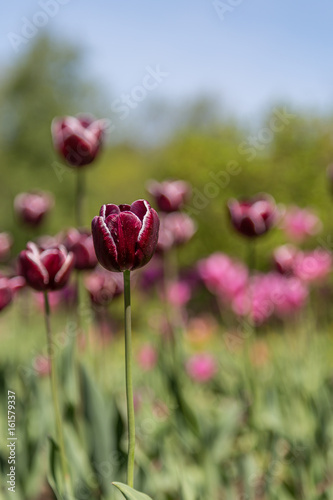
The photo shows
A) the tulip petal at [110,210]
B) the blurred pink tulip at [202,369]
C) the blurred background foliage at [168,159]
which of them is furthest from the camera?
the blurred background foliage at [168,159]

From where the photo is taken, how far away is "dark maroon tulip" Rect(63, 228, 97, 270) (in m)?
1.55

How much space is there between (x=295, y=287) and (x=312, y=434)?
31.1 inches

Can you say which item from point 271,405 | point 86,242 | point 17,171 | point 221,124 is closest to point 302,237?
point 271,405

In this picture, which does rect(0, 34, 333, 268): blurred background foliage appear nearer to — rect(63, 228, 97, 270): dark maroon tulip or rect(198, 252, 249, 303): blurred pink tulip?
A: rect(198, 252, 249, 303): blurred pink tulip

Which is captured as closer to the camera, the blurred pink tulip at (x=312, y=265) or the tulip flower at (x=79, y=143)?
the tulip flower at (x=79, y=143)

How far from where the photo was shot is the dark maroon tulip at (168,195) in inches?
81.8

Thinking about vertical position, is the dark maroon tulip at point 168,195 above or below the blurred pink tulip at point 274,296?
above

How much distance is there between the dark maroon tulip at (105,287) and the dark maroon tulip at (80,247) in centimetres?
22

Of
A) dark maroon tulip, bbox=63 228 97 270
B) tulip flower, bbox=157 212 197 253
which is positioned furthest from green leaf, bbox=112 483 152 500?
tulip flower, bbox=157 212 197 253

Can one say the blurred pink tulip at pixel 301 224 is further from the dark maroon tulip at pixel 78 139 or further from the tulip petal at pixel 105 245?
the tulip petal at pixel 105 245

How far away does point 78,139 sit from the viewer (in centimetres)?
168

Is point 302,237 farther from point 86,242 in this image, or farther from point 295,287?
point 86,242

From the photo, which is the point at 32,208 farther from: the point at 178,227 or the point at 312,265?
the point at 312,265

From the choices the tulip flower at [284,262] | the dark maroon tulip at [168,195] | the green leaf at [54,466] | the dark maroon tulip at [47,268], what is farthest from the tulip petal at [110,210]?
the tulip flower at [284,262]
